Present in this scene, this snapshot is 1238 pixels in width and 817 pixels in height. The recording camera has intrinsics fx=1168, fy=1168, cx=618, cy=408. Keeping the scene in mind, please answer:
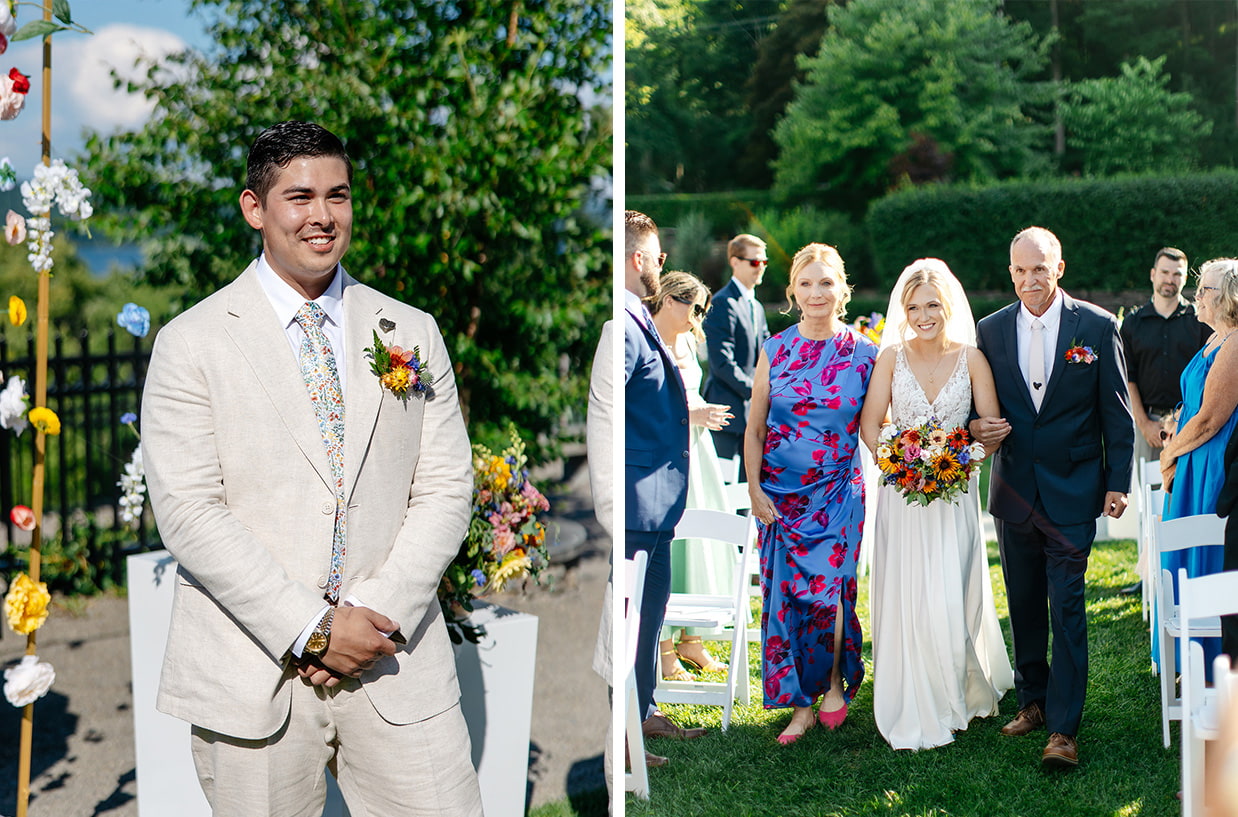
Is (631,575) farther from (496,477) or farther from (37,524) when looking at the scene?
(37,524)

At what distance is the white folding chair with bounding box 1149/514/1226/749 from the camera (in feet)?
8.22

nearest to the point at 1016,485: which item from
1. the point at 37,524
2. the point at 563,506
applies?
the point at 37,524

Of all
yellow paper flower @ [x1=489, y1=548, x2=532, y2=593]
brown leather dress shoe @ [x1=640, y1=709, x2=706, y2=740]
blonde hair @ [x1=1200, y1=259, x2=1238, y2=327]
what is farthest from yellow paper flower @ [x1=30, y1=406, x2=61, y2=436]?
blonde hair @ [x1=1200, y1=259, x2=1238, y2=327]

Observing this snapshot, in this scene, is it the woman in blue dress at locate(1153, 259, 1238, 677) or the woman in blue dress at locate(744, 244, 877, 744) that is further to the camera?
the woman in blue dress at locate(744, 244, 877, 744)

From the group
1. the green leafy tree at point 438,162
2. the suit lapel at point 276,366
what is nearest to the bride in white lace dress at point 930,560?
the suit lapel at point 276,366

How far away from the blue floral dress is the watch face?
1.16m

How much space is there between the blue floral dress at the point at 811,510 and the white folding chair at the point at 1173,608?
2.25 ft

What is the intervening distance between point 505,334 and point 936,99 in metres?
3.36

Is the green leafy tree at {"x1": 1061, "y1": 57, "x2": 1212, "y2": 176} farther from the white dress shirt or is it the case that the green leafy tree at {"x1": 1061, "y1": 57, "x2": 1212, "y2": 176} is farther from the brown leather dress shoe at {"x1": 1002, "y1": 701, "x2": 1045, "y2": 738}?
the brown leather dress shoe at {"x1": 1002, "y1": 701, "x2": 1045, "y2": 738}

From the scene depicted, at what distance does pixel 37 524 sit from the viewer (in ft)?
10.2

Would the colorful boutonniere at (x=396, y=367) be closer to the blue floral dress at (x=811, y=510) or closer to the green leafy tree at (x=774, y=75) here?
the blue floral dress at (x=811, y=510)

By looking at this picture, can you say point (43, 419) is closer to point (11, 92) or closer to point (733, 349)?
point (11, 92)

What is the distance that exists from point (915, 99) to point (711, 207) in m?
0.55

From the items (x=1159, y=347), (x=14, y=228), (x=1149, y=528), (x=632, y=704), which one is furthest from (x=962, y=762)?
(x=14, y=228)
